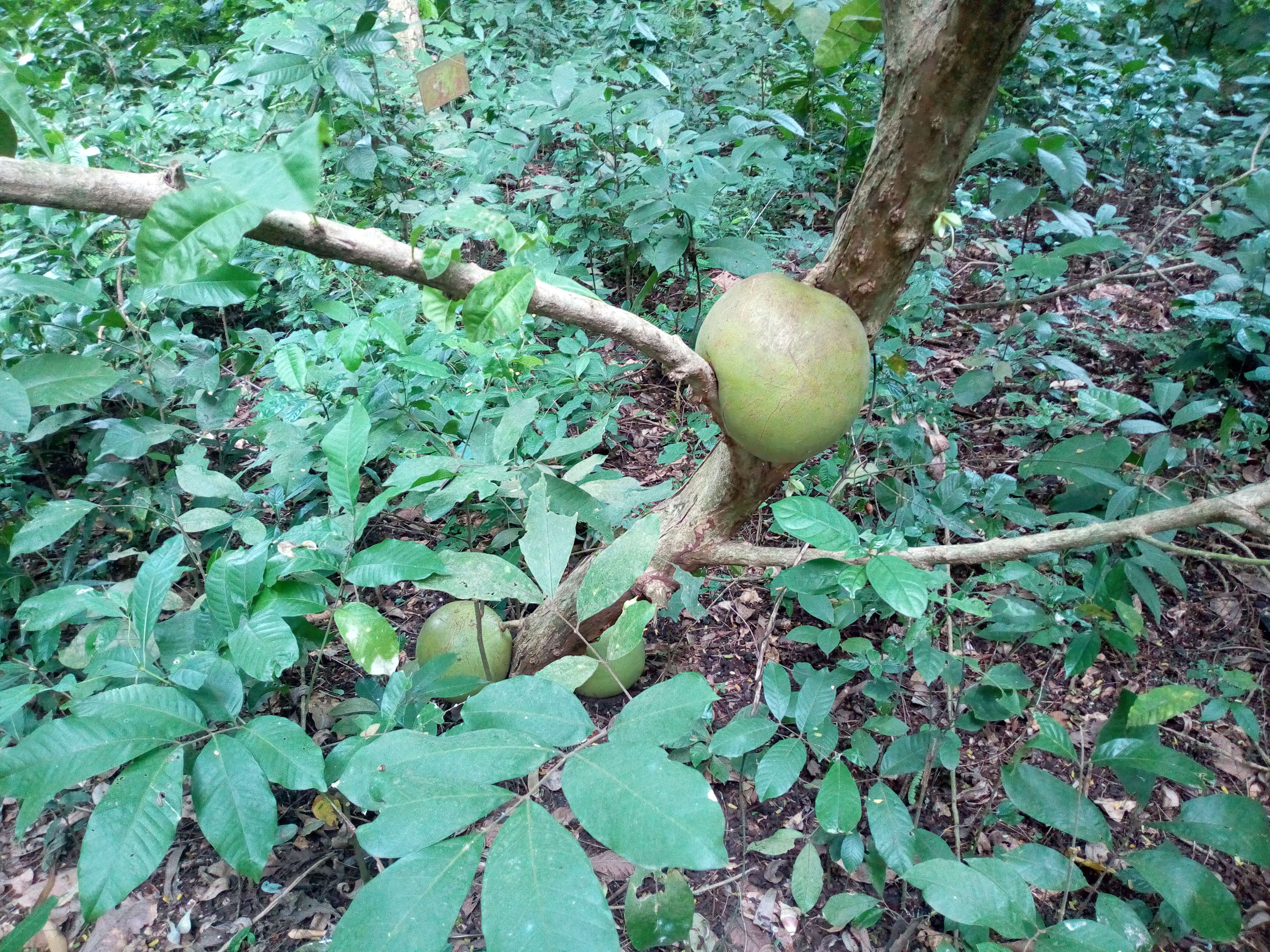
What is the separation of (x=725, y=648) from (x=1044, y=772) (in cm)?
89

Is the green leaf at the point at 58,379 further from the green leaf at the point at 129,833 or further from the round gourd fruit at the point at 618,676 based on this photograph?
Result: the round gourd fruit at the point at 618,676

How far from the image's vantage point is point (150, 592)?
1.20 meters

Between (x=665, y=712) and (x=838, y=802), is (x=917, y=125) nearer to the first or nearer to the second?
(x=665, y=712)

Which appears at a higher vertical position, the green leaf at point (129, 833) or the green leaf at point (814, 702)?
the green leaf at point (129, 833)

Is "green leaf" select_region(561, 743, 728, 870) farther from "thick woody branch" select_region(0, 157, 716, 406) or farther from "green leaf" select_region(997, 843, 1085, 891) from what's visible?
"green leaf" select_region(997, 843, 1085, 891)

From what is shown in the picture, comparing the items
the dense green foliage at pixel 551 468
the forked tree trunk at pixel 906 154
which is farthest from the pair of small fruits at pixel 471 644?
the forked tree trunk at pixel 906 154

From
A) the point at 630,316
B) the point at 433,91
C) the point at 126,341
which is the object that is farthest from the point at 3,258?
the point at 630,316

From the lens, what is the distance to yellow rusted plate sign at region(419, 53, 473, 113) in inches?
95.5

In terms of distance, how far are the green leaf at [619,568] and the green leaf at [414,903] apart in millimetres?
401

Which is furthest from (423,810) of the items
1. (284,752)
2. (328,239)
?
(328,239)

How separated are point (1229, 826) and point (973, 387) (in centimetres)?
136

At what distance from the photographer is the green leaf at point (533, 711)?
0.82 meters

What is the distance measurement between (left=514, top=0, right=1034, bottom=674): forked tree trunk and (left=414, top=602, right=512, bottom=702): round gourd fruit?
40 centimetres

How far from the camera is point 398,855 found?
0.74 metres
